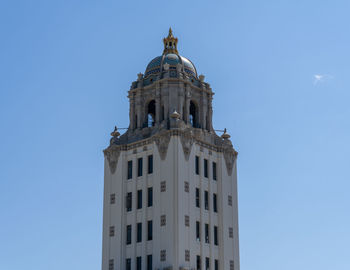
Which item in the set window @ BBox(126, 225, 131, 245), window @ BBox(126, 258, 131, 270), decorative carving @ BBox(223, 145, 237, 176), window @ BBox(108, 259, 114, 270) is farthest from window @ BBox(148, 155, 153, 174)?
window @ BBox(108, 259, 114, 270)

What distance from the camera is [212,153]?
7994 cm

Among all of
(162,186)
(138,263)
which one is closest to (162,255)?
(138,263)

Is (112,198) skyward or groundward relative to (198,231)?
skyward

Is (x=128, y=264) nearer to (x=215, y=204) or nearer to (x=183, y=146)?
(x=215, y=204)

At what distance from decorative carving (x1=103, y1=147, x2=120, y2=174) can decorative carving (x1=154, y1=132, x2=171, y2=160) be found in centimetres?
607

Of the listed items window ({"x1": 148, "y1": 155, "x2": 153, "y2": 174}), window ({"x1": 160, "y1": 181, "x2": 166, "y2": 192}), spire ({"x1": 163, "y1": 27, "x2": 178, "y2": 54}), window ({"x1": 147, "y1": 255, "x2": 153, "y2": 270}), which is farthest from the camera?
spire ({"x1": 163, "y1": 27, "x2": 178, "y2": 54})

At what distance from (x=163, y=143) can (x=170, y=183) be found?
507 centimetres

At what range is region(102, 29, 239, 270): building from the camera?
72938 mm

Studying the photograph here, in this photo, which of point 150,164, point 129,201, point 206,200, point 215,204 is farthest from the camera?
point 215,204

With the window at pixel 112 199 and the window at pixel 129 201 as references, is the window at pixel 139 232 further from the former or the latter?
the window at pixel 112 199

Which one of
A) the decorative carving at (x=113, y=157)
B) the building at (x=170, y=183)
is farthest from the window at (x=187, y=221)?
the decorative carving at (x=113, y=157)

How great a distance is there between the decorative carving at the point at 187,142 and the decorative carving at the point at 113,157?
8.79 metres

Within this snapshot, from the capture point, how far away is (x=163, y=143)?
76312 mm

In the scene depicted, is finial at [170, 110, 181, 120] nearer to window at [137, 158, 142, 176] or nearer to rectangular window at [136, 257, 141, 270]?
window at [137, 158, 142, 176]
